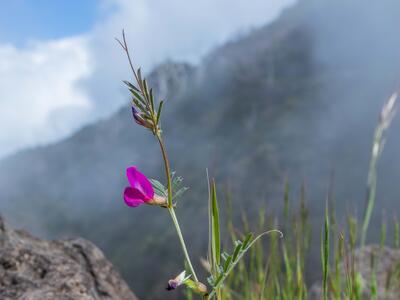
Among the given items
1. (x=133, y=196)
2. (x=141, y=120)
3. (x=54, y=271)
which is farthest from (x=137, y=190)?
(x=54, y=271)

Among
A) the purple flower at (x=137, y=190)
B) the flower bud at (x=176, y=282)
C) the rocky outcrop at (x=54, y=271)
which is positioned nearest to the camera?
the flower bud at (x=176, y=282)

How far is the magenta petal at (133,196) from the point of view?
976 millimetres

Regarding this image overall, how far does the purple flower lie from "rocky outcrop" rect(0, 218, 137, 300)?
882 mm

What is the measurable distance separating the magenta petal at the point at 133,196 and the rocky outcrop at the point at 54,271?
878mm

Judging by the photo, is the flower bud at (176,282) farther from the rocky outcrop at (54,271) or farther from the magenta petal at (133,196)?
the rocky outcrop at (54,271)

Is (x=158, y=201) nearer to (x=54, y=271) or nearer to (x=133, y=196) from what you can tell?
(x=133, y=196)

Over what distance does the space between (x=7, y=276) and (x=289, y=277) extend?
3.48 ft

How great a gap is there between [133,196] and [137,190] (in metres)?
0.02

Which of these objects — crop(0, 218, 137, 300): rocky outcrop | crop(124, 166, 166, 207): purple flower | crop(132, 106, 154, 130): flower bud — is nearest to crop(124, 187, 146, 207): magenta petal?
crop(124, 166, 166, 207): purple flower

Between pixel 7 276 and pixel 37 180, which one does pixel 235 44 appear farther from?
pixel 7 276

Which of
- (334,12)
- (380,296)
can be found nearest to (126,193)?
(380,296)

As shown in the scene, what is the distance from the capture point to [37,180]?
8906 centimetres

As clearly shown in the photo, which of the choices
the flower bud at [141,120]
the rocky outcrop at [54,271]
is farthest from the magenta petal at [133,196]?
the rocky outcrop at [54,271]

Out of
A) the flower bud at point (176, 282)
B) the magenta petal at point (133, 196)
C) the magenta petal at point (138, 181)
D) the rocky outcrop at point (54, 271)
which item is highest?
the magenta petal at point (138, 181)
